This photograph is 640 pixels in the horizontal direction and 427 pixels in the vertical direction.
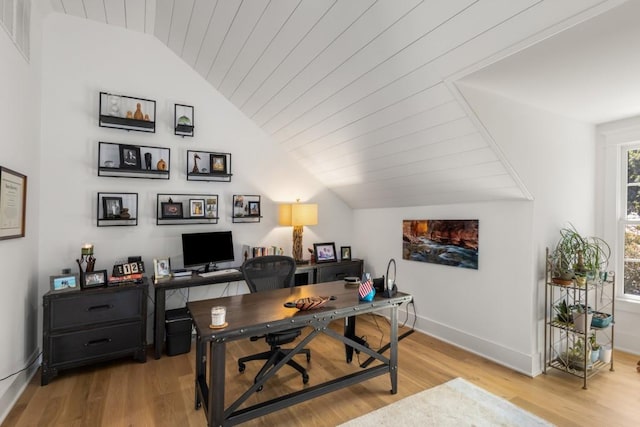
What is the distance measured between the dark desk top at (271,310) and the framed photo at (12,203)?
4.26ft

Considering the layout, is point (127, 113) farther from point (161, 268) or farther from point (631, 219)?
point (631, 219)

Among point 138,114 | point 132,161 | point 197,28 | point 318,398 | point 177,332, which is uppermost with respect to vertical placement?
point 197,28

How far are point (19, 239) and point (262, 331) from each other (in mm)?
2066

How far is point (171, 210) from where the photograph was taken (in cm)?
348

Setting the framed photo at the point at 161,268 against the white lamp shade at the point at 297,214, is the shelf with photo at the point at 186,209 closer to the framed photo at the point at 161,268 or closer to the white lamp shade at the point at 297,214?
the framed photo at the point at 161,268

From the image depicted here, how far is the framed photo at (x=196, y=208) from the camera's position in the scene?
11.8 feet

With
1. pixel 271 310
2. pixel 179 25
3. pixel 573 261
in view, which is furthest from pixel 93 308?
pixel 573 261

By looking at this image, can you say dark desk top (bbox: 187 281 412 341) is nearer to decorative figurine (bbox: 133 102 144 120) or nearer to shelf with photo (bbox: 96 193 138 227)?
shelf with photo (bbox: 96 193 138 227)

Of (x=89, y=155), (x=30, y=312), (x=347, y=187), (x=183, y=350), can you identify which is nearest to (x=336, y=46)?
(x=347, y=187)

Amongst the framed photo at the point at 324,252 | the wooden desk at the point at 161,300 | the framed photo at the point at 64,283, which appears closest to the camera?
the framed photo at the point at 64,283

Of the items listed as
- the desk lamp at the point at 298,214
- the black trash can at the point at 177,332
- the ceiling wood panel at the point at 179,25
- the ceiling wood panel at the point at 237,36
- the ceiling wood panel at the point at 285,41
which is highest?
the ceiling wood panel at the point at 179,25

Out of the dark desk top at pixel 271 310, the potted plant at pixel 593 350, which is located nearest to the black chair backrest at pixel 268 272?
the dark desk top at pixel 271 310

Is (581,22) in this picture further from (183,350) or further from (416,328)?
(183,350)

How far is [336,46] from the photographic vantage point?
2234 millimetres
